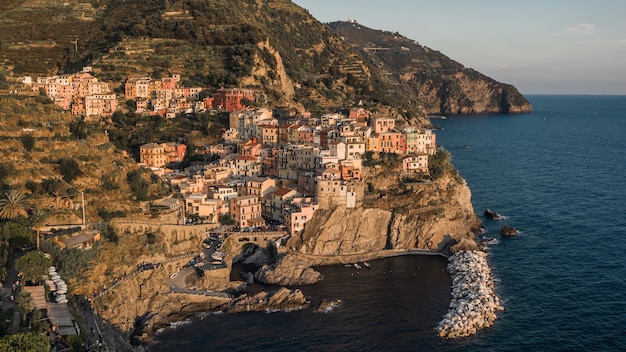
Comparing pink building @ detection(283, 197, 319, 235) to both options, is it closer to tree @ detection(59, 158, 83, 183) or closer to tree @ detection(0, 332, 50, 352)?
tree @ detection(59, 158, 83, 183)

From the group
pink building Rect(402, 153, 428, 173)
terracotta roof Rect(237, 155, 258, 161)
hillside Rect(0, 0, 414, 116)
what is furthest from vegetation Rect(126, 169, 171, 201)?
hillside Rect(0, 0, 414, 116)

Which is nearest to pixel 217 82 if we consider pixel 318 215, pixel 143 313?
pixel 318 215

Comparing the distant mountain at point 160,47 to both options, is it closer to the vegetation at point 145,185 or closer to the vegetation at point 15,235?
the vegetation at point 145,185

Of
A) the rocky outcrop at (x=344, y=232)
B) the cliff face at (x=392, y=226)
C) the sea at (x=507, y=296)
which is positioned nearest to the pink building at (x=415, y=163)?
the cliff face at (x=392, y=226)

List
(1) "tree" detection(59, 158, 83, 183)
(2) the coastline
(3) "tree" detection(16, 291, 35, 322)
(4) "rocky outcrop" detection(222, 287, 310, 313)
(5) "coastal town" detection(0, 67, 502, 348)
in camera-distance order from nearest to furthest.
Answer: (3) "tree" detection(16, 291, 35, 322) < (2) the coastline < (4) "rocky outcrop" detection(222, 287, 310, 313) < (5) "coastal town" detection(0, 67, 502, 348) < (1) "tree" detection(59, 158, 83, 183)

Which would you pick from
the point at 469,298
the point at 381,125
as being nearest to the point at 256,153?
the point at 381,125

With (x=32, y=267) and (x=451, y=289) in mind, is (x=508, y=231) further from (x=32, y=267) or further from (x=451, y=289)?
(x=32, y=267)
